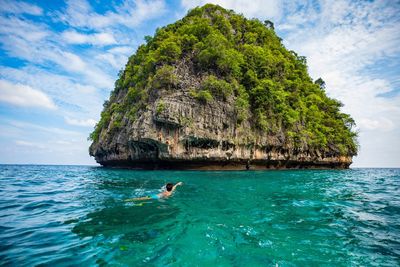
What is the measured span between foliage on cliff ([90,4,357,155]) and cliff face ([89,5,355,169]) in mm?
172

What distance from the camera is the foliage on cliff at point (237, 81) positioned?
29578 mm

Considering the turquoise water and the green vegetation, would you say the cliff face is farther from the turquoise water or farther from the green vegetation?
the turquoise water

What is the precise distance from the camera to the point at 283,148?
31.0 m

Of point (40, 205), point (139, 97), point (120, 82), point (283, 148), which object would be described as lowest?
point (40, 205)

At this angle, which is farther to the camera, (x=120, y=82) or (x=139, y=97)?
(x=120, y=82)

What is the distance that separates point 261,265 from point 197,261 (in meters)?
1.05

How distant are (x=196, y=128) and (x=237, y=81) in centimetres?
1076

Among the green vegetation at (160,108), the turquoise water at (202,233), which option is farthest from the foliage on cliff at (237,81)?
the turquoise water at (202,233)

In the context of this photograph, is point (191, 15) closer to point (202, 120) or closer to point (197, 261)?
point (202, 120)

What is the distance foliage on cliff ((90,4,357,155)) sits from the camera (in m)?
29.6

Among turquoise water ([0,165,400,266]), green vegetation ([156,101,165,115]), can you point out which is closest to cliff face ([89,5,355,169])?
green vegetation ([156,101,165,115])

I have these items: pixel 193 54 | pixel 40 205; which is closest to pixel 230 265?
pixel 40 205

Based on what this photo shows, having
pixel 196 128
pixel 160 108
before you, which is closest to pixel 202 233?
pixel 196 128

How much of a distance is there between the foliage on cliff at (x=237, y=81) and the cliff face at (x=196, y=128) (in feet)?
0.56
